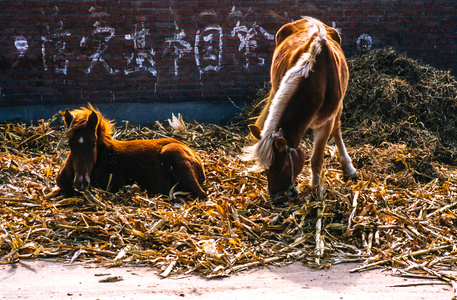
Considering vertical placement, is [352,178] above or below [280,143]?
below

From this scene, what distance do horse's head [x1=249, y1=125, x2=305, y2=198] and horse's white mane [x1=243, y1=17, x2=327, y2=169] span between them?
0.08 m

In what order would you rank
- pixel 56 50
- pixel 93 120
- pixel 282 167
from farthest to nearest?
pixel 56 50, pixel 93 120, pixel 282 167

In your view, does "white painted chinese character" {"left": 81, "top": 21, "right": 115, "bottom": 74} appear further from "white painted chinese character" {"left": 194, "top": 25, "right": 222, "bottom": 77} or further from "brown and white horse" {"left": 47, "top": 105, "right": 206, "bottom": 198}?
"brown and white horse" {"left": 47, "top": 105, "right": 206, "bottom": 198}

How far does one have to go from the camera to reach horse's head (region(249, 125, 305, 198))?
5172 millimetres

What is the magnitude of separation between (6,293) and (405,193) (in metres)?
4.49

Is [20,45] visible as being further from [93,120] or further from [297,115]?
[297,115]

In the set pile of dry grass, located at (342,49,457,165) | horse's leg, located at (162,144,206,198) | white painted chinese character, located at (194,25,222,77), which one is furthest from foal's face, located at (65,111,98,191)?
white painted chinese character, located at (194,25,222,77)

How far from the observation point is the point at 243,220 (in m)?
5.08

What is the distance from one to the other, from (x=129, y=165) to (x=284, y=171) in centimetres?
187

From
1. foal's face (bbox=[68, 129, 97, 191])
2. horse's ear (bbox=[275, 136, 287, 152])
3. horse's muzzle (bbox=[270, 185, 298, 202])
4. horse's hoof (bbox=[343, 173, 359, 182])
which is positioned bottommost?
horse's hoof (bbox=[343, 173, 359, 182])

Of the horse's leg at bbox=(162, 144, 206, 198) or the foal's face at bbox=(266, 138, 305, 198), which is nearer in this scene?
the foal's face at bbox=(266, 138, 305, 198)

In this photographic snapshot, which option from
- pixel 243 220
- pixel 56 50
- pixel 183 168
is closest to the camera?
pixel 243 220

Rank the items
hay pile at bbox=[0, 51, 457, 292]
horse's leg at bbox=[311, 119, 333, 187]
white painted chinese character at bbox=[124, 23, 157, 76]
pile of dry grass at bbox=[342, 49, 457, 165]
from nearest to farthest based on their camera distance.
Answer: hay pile at bbox=[0, 51, 457, 292], horse's leg at bbox=[311, 119, 333, 187], pile of dry grass at bbox=[342, 49, 457, 165], white painted chinese character at bbox=[124, 23, 157, 76]

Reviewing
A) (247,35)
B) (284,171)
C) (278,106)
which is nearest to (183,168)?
(284,171)
